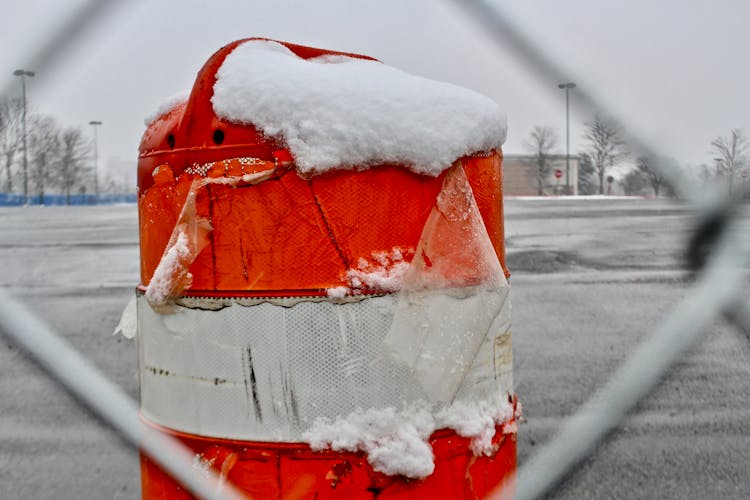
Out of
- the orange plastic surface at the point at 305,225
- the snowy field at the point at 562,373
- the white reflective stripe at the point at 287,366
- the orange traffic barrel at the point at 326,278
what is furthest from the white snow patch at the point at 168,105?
the snowy field at the point at 562,373

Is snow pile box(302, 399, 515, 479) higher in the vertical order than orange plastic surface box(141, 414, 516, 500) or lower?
higher

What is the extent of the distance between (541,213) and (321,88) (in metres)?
9.93

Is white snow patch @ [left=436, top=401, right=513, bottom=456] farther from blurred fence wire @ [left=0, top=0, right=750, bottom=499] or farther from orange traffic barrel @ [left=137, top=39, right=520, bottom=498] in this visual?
blurred fence wire @ [left=0, top=0, right=750, bottom=499]

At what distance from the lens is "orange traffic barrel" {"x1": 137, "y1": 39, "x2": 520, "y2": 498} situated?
4.46 feet

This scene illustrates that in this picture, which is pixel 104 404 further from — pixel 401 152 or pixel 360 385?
pixel 401 152

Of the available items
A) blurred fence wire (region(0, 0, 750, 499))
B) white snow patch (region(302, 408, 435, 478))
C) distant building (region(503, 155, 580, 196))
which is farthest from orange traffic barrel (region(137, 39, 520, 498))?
distant building (region(503, 155, 580, 196))

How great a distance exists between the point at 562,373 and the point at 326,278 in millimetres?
2733

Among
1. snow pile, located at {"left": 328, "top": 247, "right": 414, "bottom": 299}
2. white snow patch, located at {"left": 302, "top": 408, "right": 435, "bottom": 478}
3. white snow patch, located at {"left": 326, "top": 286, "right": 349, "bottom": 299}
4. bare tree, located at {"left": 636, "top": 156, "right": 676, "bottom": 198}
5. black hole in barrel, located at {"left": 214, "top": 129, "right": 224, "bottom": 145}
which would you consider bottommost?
white snow patch, located at {"left": 302, "top": 408, "right": 435, "bottom": 478}

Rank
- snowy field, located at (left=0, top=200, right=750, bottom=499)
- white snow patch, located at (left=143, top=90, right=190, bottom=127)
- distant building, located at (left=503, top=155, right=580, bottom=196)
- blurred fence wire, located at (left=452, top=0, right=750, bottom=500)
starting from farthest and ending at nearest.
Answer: snowy field, located at (left=0, top=200, right=750, bottom=499) → distant building, located at (left=503, top=155, right=580, bottom=196) → white snow patch, located at (left=143, top=90, right=190, bottom=127) → blurred fence wire, located at (left=452, top=0, right=750, bottom=500)

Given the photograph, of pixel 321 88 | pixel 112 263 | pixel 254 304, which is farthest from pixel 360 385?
pixel 112 263

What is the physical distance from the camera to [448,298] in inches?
54.3

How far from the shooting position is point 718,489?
2.64 metres

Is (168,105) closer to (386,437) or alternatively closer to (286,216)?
(286,216)

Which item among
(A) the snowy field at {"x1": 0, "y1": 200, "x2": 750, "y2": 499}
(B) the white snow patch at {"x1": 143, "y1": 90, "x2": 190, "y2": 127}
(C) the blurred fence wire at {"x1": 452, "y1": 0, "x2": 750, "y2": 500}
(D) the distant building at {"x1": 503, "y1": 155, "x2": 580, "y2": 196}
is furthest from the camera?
(A) the snowy field at {"x1": 0, "y1": 200, "x2": 750, "y2": 499}
